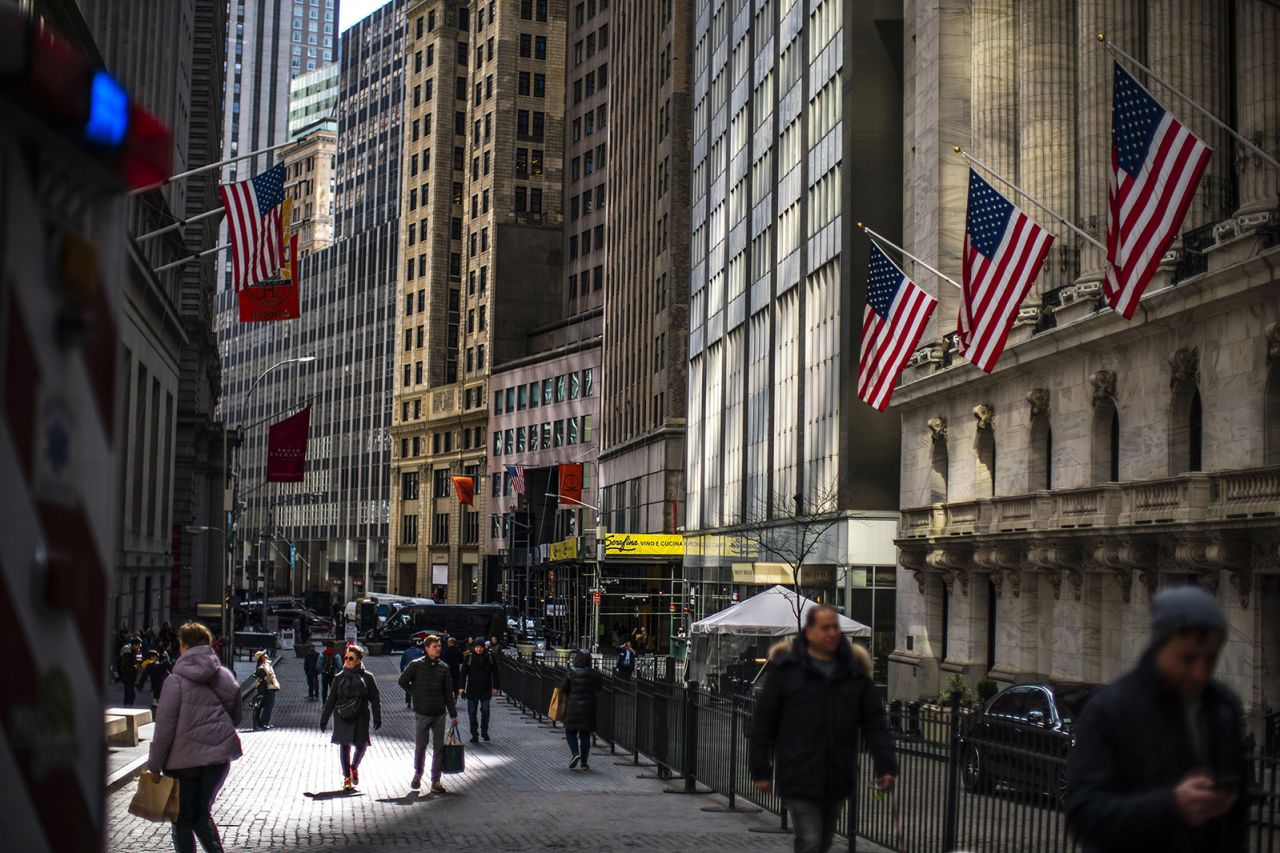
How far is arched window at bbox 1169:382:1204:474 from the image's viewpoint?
31.4 meters

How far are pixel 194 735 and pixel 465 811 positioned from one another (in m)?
7.56

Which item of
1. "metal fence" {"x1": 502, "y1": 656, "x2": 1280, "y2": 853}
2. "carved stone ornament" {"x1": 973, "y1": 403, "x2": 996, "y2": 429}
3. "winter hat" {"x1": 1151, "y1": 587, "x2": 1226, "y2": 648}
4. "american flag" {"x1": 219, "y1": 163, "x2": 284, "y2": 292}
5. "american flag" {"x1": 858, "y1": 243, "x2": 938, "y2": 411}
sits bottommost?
"metal fence" {"x1": 502, "y1": 656, "x2": 1280, "y2": 853}

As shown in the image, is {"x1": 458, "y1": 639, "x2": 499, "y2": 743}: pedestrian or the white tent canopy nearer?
{"x1": 458, "y1": 639, "x2": 499, "y2": 743}: pedestrian

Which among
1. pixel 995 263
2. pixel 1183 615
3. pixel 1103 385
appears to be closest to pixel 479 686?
pixel 995 263

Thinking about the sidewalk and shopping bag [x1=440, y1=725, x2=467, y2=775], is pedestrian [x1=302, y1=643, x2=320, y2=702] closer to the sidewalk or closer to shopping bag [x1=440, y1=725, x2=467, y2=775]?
the sidewalk

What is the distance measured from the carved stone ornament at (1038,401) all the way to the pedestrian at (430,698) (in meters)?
21.5

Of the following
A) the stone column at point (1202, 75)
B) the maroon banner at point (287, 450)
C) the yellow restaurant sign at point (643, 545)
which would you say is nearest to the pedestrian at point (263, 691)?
the maroon banner at point (287, 450)

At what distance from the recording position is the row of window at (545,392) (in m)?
117

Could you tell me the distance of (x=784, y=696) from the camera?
362 inches

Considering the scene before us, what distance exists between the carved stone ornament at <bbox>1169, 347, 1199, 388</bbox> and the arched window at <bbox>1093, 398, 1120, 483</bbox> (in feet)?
12.0

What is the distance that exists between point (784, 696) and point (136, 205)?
4433 cm

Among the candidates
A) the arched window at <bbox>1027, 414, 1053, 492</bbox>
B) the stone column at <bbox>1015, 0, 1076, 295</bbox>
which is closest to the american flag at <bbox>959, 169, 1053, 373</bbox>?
the arched window at <bbox>1027, 414, 1053, 492</bbox>

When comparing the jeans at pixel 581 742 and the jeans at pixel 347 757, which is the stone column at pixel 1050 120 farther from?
the jeans at pixel 347 757

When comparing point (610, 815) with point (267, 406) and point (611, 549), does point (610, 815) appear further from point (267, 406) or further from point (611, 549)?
point (267, 406)
